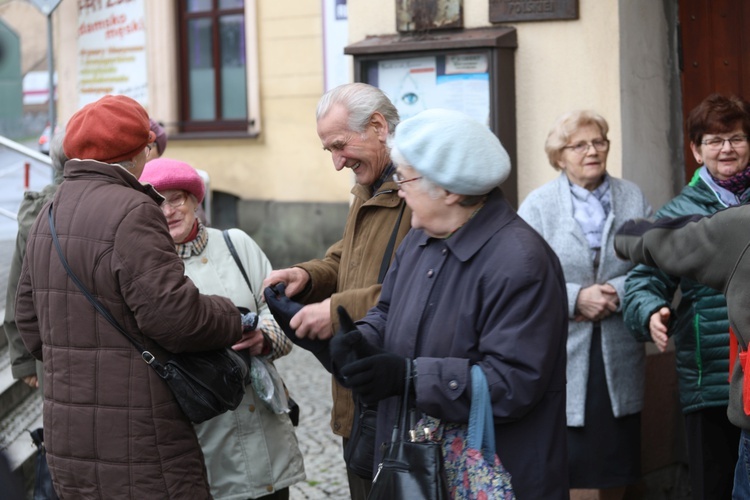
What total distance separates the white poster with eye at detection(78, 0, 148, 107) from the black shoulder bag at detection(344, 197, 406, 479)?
9.69 meters

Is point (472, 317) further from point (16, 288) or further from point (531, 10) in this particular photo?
point (531, 10)

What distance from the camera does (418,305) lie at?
3.04 meters

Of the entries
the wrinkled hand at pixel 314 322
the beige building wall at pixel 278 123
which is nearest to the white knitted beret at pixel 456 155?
the wrinkled hand at pixel 314 322

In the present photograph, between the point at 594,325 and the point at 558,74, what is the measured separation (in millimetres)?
1282

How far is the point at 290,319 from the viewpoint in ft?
11.4

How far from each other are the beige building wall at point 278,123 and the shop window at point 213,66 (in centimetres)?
27

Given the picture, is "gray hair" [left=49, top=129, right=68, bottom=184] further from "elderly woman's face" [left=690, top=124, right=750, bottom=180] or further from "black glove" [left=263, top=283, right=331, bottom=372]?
"elderly woman's face" [left=690, top=124, right=750, bottom=180]

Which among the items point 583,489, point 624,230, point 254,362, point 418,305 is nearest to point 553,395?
point 418,305

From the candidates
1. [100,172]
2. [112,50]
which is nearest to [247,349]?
[100,172]

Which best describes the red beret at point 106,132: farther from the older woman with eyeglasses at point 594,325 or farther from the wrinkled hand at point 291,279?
the older woman with eyeglasses at point 594,325

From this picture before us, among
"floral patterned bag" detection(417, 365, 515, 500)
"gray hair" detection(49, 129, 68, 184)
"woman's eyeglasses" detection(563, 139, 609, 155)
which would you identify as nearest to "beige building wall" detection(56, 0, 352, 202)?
"gray hair" detection(49, 129, 68, 184)

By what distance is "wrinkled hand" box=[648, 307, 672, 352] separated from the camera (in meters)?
4.07

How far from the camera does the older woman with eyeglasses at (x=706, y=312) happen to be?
416cm

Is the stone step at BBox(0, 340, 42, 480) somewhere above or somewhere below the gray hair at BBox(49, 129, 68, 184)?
below
